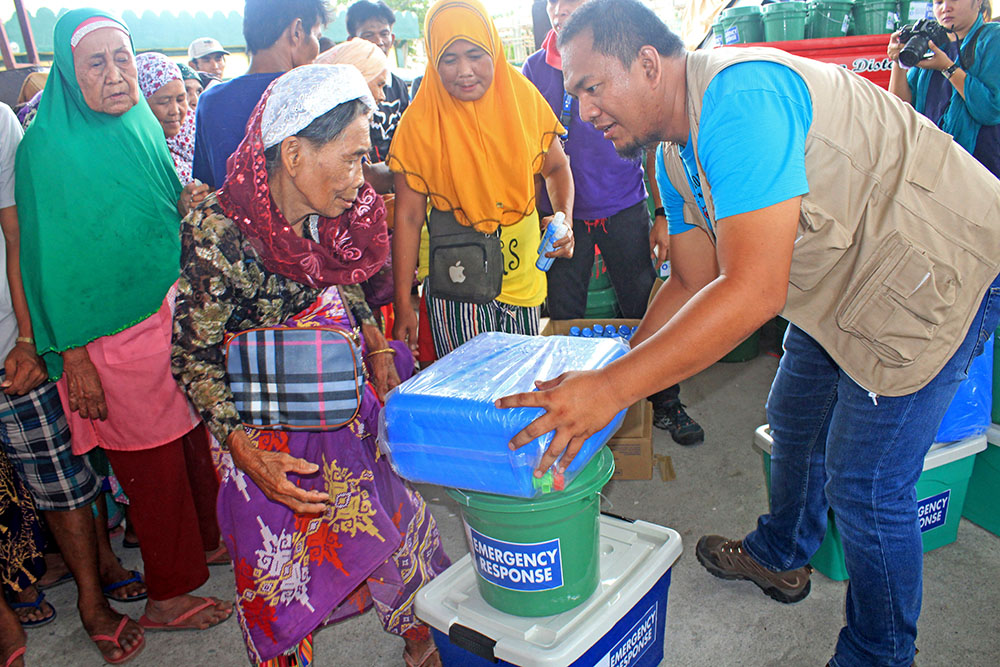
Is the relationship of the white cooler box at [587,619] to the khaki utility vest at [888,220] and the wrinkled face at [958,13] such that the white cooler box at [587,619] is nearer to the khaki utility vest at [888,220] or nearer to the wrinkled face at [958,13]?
the khaki utility vest at [888,220]

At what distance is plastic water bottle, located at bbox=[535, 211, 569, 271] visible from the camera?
2.40 m

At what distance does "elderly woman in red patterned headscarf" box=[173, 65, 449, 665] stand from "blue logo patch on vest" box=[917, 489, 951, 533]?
5.24 ft

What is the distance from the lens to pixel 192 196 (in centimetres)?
205

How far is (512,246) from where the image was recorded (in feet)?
8.17

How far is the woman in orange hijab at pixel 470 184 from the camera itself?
2.40 meters

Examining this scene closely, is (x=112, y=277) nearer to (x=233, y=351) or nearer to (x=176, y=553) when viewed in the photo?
(x=233, y=351)

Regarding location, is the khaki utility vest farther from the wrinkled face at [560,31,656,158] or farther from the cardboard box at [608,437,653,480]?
the cardboard box at [608,437,653,480]

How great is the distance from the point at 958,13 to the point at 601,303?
2.31 meters

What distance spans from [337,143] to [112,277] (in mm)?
913

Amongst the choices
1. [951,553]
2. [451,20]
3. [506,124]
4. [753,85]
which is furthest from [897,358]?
[451,20]

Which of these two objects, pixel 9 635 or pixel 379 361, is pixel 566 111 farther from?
pixel 9 635

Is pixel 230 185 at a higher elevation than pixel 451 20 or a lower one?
lower

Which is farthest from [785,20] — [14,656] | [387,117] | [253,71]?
[14,656]

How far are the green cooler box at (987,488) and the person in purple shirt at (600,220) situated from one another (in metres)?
1.05
